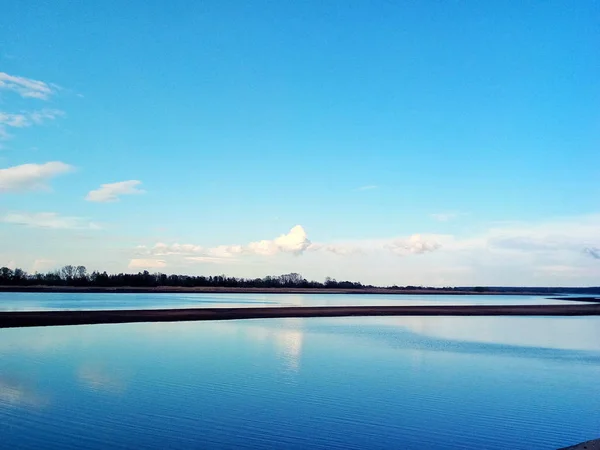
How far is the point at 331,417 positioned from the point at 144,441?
4.49m

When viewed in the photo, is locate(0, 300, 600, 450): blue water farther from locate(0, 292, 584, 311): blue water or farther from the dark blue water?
locate(0, 292, 584, 311): blue water

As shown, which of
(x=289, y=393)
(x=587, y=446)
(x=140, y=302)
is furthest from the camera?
(x=140, y=302)

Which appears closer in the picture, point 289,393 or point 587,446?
point 587,446

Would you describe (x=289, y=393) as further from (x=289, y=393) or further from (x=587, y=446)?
(x=587, y=446)

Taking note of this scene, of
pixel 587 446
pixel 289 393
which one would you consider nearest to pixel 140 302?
pixel 289 393

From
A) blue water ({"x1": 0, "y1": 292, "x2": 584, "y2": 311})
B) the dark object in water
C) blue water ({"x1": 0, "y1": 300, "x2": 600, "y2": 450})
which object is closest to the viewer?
the dark object in water

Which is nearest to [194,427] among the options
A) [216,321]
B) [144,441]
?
[144,441]

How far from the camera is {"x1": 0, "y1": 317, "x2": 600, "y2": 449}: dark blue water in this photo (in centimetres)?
1177

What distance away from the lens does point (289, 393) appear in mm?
16109

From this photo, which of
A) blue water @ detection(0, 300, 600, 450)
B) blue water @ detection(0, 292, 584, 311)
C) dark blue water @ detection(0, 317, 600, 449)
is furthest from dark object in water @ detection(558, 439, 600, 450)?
blue water @ detection(0, 292, 584, 311)

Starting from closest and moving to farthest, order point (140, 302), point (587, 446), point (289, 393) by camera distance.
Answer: point (587, 446) → point (289, 393) → point (140, 302)

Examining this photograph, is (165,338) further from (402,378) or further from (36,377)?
(402,378)

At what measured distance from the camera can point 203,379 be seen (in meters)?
18.0

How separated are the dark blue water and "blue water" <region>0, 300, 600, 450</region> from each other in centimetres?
5
